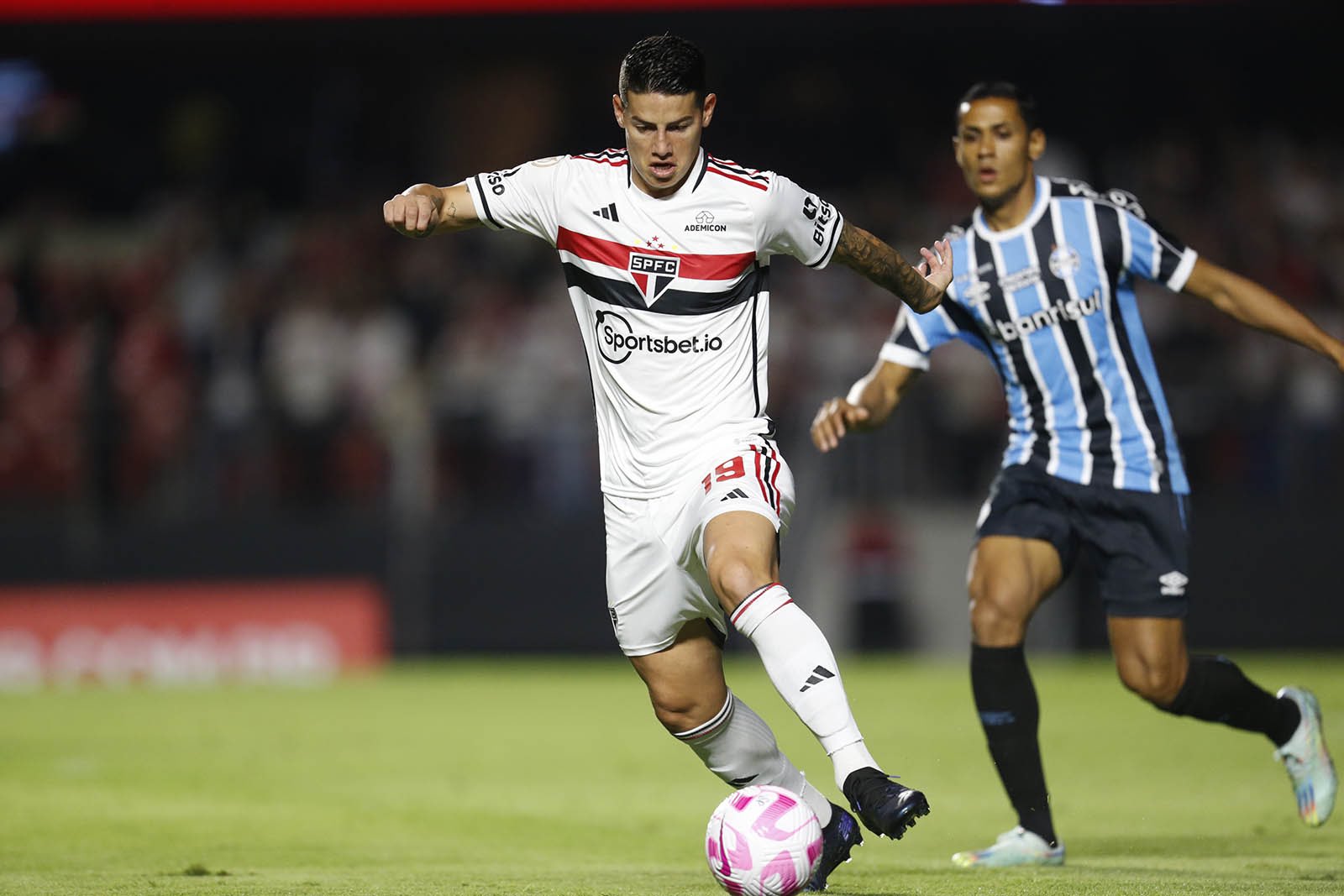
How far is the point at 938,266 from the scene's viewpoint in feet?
17.7

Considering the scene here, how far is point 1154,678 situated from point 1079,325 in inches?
49.4

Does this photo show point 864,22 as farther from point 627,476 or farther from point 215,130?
point 627,476

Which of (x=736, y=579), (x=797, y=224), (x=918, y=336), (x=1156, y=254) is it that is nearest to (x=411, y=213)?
(x=797, y=224)

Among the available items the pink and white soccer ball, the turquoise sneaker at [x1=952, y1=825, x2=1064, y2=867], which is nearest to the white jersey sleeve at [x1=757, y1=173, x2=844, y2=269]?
the pink and white soccer ball

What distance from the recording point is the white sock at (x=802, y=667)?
4484 mm

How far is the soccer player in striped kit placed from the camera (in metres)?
5.96

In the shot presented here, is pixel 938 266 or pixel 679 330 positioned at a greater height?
pixel 938 266

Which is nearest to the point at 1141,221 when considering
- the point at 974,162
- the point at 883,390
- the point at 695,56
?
the point at 974,162

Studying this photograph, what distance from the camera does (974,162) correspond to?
6.16 meters

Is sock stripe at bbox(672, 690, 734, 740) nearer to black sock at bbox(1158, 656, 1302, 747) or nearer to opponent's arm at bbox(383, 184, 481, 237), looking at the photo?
opponent's arm at bbox(383, 184, 481, 237)

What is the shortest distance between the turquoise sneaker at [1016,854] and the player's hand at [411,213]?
2.66 metres

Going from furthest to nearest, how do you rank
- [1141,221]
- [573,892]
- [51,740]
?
[51,740]
[1141,221]
[573,892]

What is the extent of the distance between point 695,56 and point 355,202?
40.6ft

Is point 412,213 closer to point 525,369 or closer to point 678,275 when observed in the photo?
point 678,275
